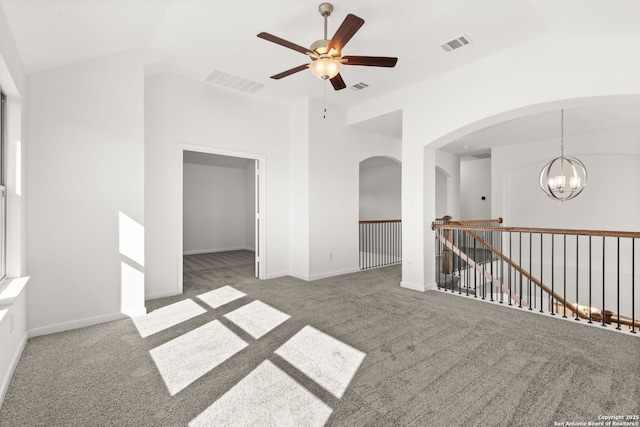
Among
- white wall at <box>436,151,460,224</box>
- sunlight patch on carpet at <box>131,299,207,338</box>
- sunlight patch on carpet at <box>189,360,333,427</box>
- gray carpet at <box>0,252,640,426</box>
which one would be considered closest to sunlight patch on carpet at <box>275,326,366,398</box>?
gray carpet at <box>0,252,640,426</box>

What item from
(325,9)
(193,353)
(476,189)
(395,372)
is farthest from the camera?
(476,189)

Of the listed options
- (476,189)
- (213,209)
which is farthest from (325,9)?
(476,189)

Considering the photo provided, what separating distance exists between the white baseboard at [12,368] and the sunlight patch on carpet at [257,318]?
5.82 ft

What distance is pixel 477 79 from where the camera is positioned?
A: 13.6 feet

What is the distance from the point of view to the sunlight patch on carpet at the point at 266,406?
1826 millimetres

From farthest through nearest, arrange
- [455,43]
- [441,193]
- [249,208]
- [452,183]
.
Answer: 1. [249,208]
2. [441,193]
3. [452,183]
4. [455,43]

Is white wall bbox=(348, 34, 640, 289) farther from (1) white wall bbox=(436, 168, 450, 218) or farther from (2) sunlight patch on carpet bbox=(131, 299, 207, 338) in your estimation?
(1) white wall bbox=(436, 168, 450, 218)

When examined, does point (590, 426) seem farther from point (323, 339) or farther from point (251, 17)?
point (251, 17)

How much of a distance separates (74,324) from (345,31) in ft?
13.1

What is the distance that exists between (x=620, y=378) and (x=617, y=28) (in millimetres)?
3145

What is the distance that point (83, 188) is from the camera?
330 centimetres

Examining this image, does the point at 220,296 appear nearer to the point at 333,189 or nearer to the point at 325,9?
the point at 333,189

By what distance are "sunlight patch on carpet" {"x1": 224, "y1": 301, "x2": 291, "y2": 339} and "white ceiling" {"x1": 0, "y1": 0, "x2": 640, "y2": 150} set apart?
319cm

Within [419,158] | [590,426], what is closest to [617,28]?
[419,158]
